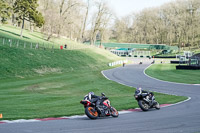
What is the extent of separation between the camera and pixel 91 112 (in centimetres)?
1465

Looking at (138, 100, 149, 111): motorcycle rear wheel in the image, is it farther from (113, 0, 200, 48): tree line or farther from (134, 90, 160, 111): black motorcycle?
(113, 0, 200, 48): tree line

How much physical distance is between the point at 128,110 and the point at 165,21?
13638 cm

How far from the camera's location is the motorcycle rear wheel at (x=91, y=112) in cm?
1447

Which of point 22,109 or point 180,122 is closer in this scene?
point 180,122

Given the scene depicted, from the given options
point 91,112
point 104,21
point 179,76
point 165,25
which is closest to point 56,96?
point 91,112

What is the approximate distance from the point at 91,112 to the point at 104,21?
301 ft

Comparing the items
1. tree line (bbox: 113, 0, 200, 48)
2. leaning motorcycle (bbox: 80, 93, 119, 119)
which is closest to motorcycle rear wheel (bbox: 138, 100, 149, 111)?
leaning motorcycle (bbox: 80, 93, 119, 119)

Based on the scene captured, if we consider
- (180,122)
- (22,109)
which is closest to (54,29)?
(22,109)

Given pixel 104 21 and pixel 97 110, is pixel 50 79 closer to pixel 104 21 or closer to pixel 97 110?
pixel 97 110

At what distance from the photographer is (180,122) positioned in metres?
13.4

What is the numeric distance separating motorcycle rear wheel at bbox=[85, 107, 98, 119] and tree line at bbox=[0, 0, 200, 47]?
6231cm

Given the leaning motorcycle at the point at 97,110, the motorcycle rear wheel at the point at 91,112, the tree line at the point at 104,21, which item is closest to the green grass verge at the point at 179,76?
the leaning motorcycle at the point at 97,110

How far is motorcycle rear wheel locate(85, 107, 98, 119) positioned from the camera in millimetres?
14469

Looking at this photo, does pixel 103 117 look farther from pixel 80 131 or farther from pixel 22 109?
pixel 22 109
